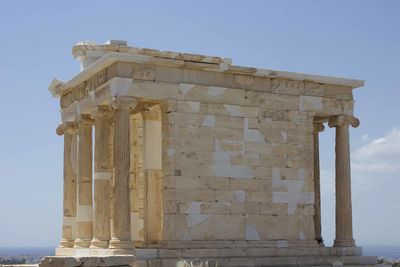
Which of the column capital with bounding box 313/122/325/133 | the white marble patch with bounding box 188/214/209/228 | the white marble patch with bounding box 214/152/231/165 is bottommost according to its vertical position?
the white marble patch with bounding box 188/214/209/228

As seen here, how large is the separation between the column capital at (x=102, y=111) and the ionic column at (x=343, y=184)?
755cm

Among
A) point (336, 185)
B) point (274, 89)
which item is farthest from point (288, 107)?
point (336, 185)

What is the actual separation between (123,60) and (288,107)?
598 centimetres

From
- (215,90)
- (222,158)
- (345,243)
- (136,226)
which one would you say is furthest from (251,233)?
(215,90)

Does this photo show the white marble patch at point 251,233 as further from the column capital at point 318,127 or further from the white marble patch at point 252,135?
the column capital at point 318,127

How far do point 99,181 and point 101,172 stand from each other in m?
0.28

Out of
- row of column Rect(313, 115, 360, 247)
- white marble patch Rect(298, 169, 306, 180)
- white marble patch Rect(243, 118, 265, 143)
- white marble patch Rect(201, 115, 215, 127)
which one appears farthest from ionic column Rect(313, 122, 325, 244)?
white marble patch Rect(201, 115, 215, 127)

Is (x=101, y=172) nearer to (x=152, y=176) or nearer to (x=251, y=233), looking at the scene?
(x=152, y=176)

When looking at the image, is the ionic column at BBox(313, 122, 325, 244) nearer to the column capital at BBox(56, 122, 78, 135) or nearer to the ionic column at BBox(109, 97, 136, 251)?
the ionic column at BBox(109, 97, 136, 251)

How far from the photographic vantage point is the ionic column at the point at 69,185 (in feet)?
95.9

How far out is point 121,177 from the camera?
24812mm

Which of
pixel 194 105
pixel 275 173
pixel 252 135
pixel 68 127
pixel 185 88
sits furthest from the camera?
pixel 68 127

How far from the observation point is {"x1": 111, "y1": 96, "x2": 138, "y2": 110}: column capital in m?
24.6

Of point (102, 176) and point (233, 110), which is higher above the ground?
point (233, 110)
